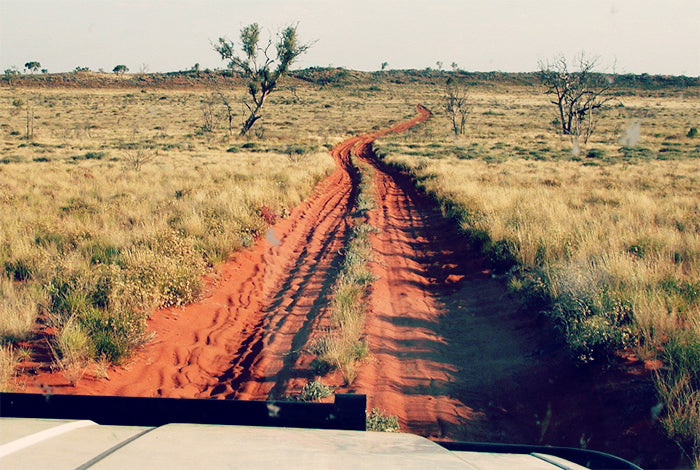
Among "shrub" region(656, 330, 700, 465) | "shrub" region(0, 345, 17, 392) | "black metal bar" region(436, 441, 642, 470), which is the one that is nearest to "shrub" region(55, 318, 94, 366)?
"shrub" region(0, 345, 17, 392)

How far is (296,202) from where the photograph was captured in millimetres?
14758

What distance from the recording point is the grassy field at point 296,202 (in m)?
5.37

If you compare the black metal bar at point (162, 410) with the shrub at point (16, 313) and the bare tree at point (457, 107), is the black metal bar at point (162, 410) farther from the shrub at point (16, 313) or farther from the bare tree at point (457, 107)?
the bare tree at point (457, 107)

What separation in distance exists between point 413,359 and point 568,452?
3.75 m

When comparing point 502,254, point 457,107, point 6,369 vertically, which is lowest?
point 6,369

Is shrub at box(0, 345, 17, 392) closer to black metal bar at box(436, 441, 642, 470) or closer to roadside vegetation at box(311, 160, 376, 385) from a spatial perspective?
roadside vegetation at box(311, 160, 376, 385)

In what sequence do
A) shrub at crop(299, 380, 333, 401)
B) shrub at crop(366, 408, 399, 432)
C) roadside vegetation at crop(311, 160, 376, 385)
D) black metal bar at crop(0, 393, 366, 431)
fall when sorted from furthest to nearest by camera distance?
roadside vegetation at crop(311, 160, 376, 385)
shrub at crop(299, 380, 333, 401)
shrub at crop(366, 408, 399, 432)
black metal bar at crop(0, 393, 366, 431)

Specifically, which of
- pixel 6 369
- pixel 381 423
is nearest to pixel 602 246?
pixel 381 423

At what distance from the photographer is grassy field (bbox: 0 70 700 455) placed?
5371 millimetres

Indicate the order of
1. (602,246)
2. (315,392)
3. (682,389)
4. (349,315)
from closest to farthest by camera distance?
(682,389) < (315,392) < (349,315) < (602,246)

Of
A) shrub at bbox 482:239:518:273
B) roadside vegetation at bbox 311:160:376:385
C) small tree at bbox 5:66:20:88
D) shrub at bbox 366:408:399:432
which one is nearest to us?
shrub at bbox 366:408:399:432

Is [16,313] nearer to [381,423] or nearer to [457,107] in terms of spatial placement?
[381,423]

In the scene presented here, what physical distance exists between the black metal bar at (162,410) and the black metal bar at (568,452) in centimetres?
61

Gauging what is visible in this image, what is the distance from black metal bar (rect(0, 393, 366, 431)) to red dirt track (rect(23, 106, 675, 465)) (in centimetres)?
267
